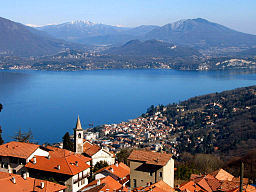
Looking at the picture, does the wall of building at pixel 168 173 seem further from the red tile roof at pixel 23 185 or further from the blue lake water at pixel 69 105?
the blue lake water at pixel 69 105

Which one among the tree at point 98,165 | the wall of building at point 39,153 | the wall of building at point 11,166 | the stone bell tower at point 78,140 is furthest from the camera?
the stone bell tower at point 78,140

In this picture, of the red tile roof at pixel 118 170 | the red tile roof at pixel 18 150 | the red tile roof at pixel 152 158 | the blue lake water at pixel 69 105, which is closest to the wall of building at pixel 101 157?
the red tile roof at pixel 118 170

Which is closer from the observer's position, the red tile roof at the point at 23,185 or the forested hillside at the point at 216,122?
the red tile roof at the point at 23,185

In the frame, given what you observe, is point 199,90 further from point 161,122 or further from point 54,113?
point 54,113

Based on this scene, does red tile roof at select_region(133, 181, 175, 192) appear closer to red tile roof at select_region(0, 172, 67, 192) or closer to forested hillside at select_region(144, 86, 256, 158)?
red tile roof at select_region(0, 172, 67, 192)

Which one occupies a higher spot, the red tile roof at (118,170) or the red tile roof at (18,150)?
the red tile roof at (18,150)

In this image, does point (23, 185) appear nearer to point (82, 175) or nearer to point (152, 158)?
point (82, 175)
